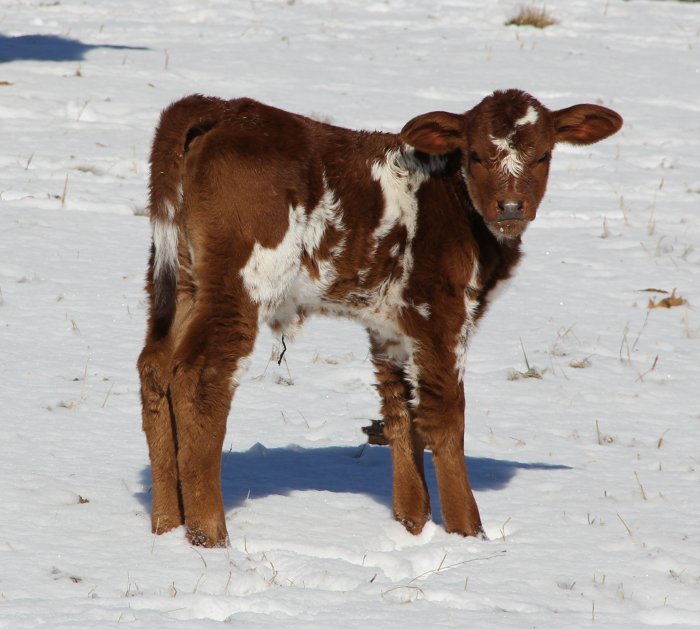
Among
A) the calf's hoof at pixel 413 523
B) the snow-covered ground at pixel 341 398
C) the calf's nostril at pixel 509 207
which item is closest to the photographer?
the snow-covered ground at pixel 341 398

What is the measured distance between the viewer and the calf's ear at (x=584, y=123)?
5.66 m

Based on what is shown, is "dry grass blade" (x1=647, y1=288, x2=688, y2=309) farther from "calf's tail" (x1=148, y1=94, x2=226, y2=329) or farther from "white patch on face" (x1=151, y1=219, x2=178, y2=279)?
"white patch on face" (x1=151, y1=219, x2=178, y2=279)

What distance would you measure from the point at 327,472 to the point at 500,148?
85.5 inches

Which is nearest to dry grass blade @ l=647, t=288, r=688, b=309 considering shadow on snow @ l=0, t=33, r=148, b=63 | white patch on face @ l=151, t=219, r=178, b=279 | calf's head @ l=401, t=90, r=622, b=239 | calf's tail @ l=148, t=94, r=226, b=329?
calf's head @ l=401, t=90, r=622, b=239

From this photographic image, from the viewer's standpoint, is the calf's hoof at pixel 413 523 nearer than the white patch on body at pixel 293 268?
No

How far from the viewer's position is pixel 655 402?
7.75 meters

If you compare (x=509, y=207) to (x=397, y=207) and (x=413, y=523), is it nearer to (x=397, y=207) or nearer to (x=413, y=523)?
(x=397, y=207)

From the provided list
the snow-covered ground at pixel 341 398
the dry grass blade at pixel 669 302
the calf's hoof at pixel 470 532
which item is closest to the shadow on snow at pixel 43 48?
the snow-covered ground at pixel 341 398

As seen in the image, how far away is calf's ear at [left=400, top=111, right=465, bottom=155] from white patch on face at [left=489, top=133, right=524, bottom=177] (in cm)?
22

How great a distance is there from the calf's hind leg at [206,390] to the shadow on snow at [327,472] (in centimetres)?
77

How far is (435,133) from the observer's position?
5.46 metres

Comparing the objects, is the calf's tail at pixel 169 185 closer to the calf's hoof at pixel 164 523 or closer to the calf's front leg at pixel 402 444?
the calf's hoof at pixel 164 523

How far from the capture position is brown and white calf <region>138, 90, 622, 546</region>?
4969 mm

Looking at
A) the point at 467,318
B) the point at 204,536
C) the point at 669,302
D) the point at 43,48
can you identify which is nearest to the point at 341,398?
the point at 467,318
